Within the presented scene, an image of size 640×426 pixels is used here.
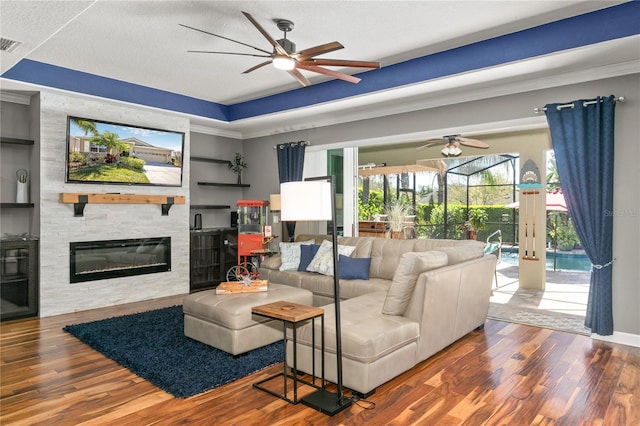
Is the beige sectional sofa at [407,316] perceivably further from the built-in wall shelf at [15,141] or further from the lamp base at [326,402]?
the built-in wall shelf at [15,141]

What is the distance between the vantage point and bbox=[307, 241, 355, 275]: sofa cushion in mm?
5082

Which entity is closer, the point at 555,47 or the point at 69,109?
the point at 555,47

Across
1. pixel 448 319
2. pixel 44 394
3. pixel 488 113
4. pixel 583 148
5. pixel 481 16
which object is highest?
pixel 481 16

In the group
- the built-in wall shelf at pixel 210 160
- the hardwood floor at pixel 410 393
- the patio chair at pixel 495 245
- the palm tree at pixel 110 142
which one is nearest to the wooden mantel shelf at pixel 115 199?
the palm tree at pixel 110 142

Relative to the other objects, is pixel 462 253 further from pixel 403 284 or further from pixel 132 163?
pixel 132 163

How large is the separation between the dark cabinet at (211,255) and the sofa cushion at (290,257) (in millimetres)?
1657

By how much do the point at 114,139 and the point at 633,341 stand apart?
625 centimetres

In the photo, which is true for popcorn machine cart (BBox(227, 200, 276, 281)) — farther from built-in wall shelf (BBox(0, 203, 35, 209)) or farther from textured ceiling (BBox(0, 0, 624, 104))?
built-in wall shelf (BBox(0, 203, 35, 209))

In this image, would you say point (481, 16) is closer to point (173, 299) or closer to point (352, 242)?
point (352, 242)

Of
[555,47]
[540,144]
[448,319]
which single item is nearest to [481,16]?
[555,47]

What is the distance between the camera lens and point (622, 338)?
4.01 meters

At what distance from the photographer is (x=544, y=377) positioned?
319 cm

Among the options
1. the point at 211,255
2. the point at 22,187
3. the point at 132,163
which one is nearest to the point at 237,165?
the point at 211,255

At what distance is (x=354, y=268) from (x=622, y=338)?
2.67 meters
